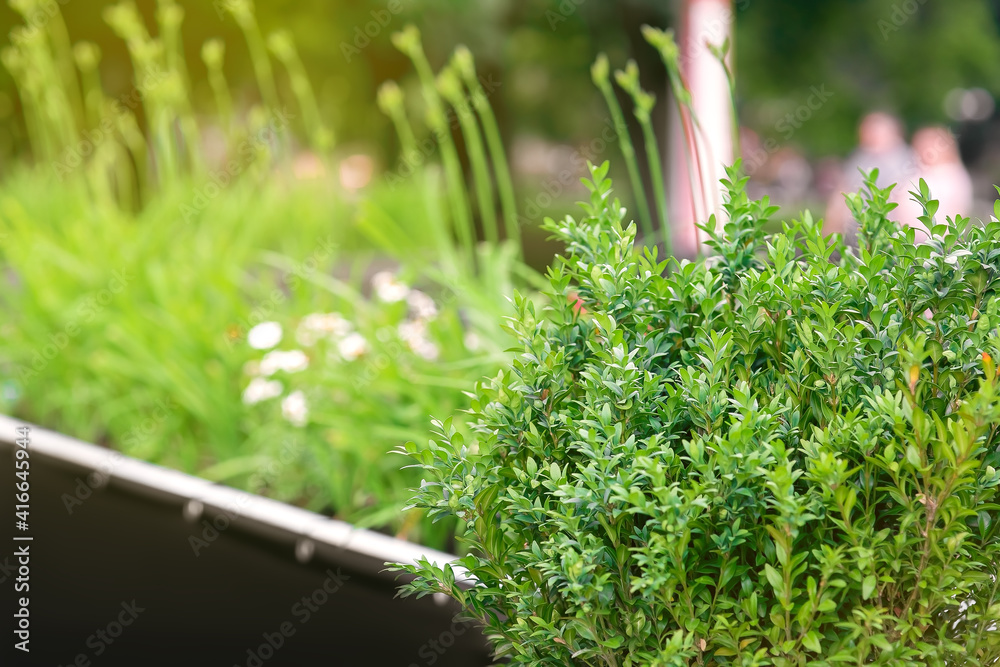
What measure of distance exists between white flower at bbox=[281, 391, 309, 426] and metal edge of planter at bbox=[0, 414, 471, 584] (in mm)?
277

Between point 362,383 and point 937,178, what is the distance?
6.73 meters

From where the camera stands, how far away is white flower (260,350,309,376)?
260 cm

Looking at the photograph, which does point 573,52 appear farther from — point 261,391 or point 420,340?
point 261,391

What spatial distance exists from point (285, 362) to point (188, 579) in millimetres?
678

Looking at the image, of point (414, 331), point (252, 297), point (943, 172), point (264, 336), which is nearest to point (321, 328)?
point (264, 336)

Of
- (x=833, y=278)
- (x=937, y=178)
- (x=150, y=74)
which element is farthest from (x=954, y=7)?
(x=833, y=278)

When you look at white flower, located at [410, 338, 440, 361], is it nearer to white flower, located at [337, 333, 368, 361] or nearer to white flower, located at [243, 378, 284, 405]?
white flower, located at [337, 333, 368, 361]

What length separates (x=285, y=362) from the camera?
2602 millimetres

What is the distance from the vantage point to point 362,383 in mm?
2404

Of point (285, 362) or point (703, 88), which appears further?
point (703, 88)

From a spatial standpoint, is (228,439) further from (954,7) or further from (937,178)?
(954,7)

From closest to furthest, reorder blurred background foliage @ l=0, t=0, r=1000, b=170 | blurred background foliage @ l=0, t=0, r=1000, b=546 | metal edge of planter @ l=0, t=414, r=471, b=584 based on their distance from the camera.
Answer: metal edge of planter @ l=0, t=414, r=471, b=584 → blurred background foliage @ l=0, t=0, r=1000, b=546 → blurred background foliage @ l=0, t=0, r=1000, b=170

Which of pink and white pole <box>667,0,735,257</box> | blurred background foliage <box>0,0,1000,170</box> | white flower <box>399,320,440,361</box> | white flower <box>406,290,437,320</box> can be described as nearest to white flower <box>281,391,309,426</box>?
white flower <box>399,320,440,361</box>

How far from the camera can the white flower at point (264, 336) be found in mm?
2697
